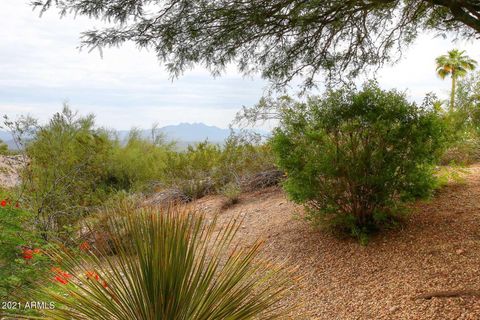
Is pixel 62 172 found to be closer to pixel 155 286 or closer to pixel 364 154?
pixel 364 154

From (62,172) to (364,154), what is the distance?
20.5ft

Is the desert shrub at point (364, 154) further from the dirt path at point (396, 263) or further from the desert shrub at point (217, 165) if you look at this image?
the desert shrub at point (217, 165)

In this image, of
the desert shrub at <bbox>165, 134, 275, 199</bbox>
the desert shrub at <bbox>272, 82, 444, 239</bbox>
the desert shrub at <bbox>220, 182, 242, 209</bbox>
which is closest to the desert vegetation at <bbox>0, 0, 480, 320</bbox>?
Answer: the desert shrub at <bbox>272, 82, 444, 239</bbox>

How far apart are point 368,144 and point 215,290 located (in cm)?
336

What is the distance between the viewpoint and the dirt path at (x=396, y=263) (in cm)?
394

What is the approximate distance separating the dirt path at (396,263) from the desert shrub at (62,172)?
10.1 ft

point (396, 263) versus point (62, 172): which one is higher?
point (62, 172)

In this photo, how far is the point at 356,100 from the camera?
532cm

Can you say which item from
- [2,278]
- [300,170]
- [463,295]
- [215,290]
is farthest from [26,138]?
[463,295]

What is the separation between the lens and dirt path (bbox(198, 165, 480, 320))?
155 inches

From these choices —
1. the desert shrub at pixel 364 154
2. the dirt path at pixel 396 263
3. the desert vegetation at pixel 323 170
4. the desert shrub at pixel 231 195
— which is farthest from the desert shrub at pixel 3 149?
the desert shrub at pixel 364 154

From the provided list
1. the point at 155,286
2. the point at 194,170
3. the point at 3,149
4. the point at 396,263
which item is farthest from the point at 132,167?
the point at 155,286

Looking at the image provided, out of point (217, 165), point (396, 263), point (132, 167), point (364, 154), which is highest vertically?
point (364, 154)

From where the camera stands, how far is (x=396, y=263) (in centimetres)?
475
